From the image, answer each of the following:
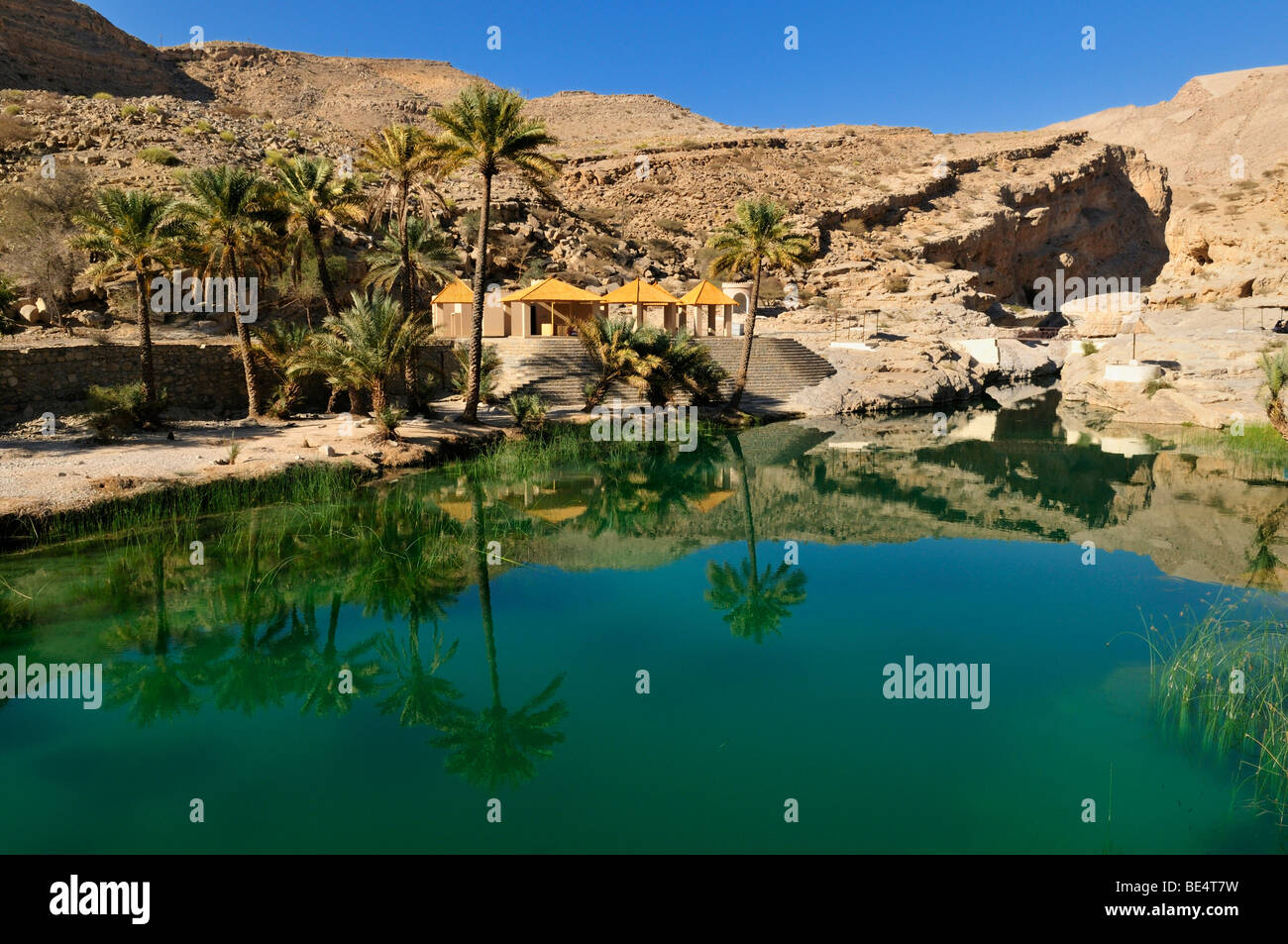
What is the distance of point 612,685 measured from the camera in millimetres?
7965

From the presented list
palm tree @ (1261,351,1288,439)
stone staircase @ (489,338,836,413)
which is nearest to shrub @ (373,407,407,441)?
Answer: stone staircase @ (489,338,836,413)

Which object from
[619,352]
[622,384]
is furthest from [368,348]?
[622,384]

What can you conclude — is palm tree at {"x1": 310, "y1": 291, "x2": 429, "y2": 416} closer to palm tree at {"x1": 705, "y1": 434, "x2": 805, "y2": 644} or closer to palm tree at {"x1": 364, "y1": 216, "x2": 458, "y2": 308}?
palm tree at {"x1": 364, "y1": 216, "x2": 458, "y2": 308}

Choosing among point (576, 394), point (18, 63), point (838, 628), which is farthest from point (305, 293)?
point (18, 63)

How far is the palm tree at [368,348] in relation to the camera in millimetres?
19031

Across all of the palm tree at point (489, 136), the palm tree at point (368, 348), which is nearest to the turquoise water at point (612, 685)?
the palm tree at point (368, 348)

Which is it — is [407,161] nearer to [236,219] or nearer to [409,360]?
[236,219]

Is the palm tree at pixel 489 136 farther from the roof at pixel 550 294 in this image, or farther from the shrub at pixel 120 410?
the roof at pixel 550 294

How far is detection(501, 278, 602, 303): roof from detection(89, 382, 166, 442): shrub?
47.9ft

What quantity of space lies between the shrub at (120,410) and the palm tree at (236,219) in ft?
8.77

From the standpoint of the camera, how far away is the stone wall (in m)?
18.3

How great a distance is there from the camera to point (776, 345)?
3409 centimetres
